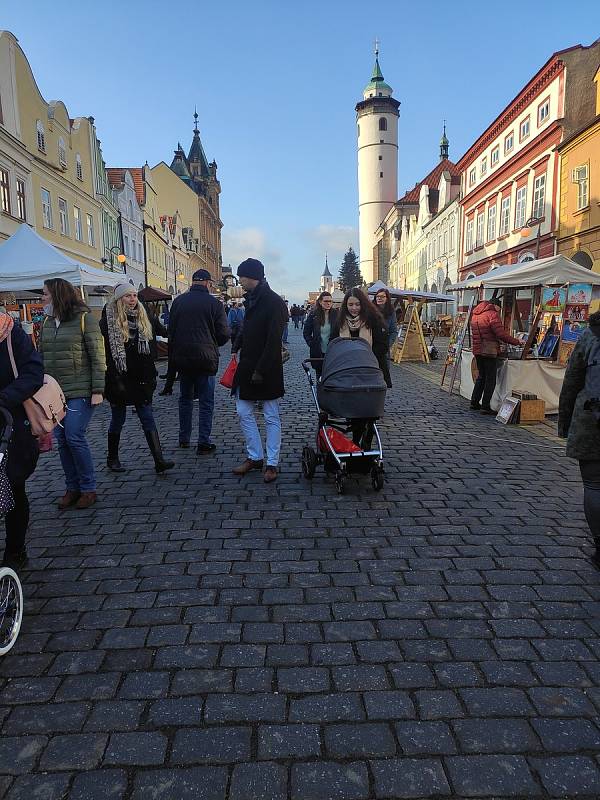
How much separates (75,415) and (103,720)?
3045 millimetres

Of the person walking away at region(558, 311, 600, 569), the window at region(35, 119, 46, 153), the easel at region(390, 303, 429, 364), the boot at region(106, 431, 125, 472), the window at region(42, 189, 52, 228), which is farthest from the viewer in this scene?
the window at region(42, 189, 52, 228)

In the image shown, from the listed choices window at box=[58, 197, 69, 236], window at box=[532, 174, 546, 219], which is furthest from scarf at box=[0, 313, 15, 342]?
window at box=[58, 197, 69, 236]

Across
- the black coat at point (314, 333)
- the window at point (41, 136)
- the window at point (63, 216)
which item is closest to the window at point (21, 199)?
the window at point (41, 136)

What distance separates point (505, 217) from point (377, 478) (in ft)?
96.7

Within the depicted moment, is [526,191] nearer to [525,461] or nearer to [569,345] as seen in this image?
[569,345]

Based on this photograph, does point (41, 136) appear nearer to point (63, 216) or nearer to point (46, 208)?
point (46, 208)

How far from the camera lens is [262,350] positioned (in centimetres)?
577

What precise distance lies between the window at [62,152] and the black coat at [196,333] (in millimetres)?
25558

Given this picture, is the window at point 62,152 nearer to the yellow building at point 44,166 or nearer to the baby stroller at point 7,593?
the yellow building at point 44,166

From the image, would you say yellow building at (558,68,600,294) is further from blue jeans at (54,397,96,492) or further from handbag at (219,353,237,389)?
blue jeans at (54,397,96,492)

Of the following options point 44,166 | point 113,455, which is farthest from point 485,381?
point 44,166

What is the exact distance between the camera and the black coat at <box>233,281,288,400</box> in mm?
5684

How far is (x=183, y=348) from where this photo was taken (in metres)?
6.81

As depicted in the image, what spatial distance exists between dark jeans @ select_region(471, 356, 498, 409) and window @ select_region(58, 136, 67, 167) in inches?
1007
